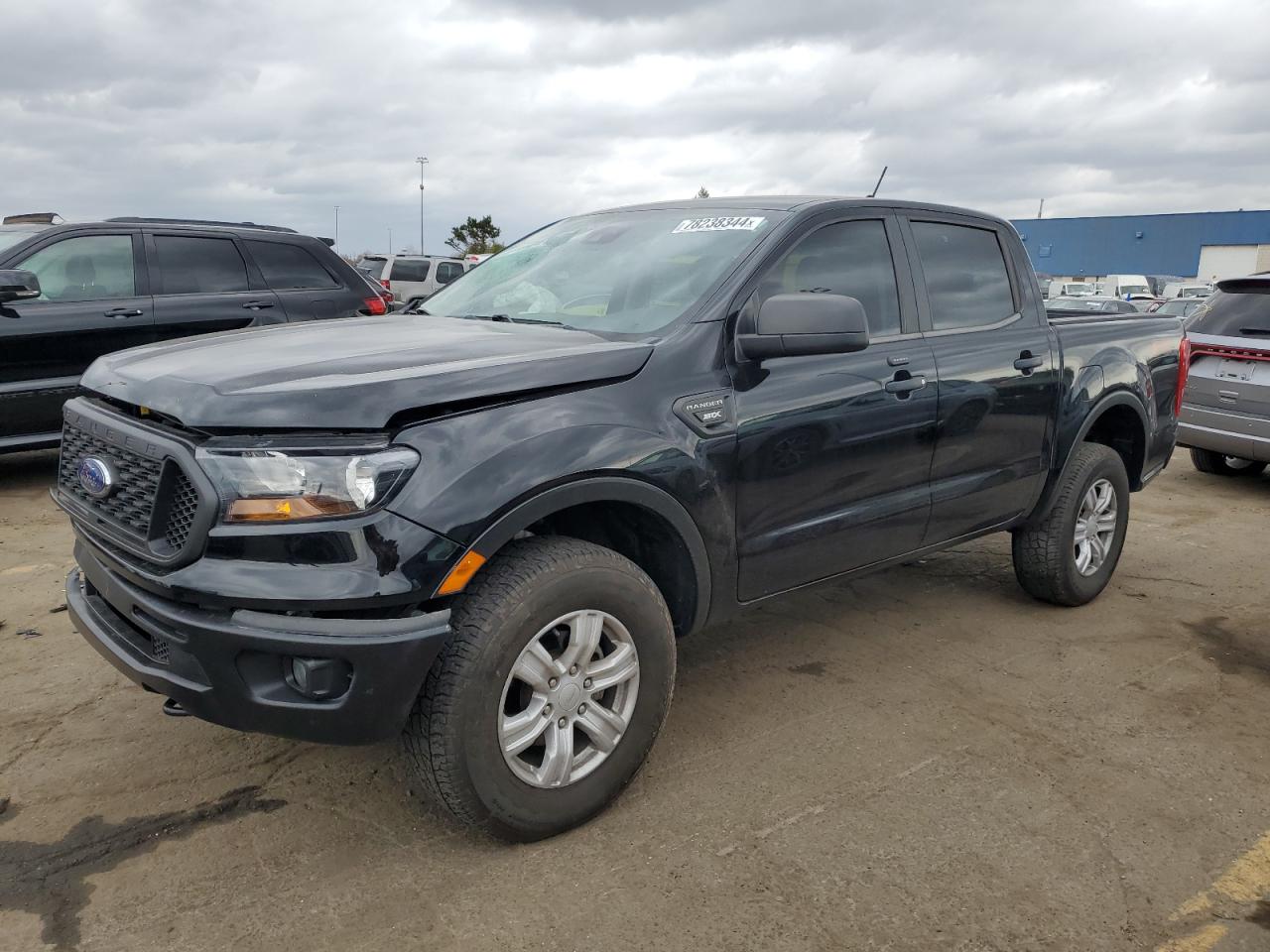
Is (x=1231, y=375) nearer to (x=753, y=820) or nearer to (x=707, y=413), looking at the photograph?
(x=707, y=413)

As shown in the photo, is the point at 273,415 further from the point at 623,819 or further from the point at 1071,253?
the point at 1071,253

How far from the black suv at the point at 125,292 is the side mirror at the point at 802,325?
5313 mm

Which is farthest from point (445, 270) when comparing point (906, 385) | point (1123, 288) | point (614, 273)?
point (1123, 288)

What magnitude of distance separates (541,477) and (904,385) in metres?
1.69

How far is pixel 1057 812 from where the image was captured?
3031 millimetres

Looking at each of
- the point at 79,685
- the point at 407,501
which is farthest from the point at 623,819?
the point at 79,685

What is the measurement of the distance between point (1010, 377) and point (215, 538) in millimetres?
3209

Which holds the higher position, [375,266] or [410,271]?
[375,266]

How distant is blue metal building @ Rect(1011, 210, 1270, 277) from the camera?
172 feet

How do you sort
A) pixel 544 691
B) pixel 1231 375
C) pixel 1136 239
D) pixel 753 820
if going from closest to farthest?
1. pixel 544 691
2. pixel 753 820
3. pixel 1231 375
4. pixel 1136 239

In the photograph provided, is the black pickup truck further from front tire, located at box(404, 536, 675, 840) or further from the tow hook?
the tow hook

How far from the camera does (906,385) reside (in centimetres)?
372

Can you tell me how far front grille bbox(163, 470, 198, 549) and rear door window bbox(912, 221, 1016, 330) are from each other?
2.83m

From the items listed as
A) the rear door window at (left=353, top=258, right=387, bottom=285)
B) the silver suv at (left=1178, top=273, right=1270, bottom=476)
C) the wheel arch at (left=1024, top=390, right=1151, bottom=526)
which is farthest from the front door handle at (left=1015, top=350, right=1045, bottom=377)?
the rear door window at (left=353, top=258, right=387, bottom=285)
